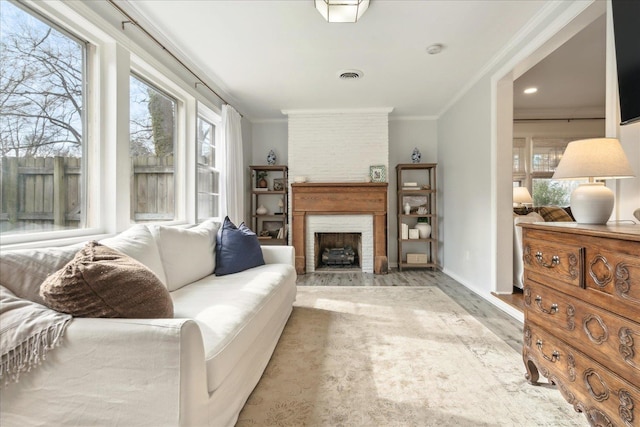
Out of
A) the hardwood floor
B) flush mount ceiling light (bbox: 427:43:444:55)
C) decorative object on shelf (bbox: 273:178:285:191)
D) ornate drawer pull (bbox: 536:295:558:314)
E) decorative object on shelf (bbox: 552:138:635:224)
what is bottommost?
the hardwood floor

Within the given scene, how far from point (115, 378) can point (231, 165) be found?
3.23 m

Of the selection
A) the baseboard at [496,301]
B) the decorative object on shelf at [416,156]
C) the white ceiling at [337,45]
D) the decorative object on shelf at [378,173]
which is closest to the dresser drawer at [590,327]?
the baseboard at [496,301]

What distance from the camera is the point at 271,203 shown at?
5.22 metres

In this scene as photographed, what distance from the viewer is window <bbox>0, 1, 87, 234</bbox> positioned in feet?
5.32

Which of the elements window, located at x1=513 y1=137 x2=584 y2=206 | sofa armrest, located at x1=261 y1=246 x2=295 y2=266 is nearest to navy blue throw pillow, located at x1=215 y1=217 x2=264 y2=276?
sofa armrest, located at x1=261 y1=246 x2=295 y2=266

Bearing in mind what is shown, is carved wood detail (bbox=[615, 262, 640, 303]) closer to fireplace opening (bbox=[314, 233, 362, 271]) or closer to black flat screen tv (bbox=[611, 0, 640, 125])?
black flat screen tv (bbox=[611, 0, 640, 125])

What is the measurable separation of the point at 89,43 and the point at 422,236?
4.58 meters

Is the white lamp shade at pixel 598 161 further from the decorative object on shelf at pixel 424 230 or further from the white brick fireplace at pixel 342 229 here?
the decorative object on shelf at pixel 424 230

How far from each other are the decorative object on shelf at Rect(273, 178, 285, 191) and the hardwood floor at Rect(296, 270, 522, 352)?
5.12 ft

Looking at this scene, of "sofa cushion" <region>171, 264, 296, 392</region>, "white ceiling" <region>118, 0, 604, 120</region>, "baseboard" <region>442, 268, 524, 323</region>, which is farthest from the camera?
"baseboard" <region>442, 268, 524, 323</region>

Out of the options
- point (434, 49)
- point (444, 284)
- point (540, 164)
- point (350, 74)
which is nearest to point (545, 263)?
point (434, 49)

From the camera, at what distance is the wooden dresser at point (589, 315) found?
100cm

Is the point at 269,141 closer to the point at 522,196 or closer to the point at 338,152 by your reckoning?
the point at 338,152

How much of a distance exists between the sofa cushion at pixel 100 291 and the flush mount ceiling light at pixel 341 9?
7.10 ft
